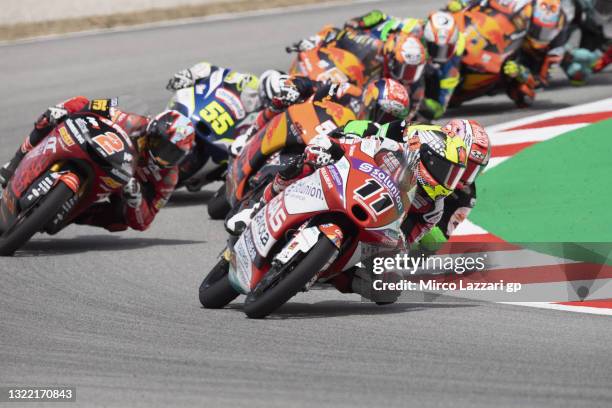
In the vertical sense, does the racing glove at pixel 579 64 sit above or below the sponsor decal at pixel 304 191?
below

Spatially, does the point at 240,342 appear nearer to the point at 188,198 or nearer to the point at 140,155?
the point at 140,155

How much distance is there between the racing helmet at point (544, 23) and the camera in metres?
15.6

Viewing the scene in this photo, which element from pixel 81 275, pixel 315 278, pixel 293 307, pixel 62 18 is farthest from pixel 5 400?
pixel 62 18

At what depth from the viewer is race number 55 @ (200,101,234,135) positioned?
40.4ft

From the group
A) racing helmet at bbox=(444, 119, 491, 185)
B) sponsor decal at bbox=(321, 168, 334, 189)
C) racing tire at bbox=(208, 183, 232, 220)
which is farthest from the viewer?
racing tire at bbox=(208, 183, 232, 220)

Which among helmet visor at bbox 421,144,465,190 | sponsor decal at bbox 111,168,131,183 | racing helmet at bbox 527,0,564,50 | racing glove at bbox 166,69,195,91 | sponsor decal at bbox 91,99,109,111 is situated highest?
helmet visor at bbox 421,144,465,190

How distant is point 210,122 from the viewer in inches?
485

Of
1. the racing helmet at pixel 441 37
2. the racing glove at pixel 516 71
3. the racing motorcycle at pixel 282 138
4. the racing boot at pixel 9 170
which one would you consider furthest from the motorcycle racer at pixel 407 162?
the racing glove at pixel 516 71

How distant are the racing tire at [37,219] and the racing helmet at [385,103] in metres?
2.22

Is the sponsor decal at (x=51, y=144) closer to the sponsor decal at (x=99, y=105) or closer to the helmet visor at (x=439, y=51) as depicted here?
the sponsor decal at (x=99, y=105)

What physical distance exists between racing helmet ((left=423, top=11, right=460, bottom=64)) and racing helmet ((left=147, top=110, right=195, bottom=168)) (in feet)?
14.1

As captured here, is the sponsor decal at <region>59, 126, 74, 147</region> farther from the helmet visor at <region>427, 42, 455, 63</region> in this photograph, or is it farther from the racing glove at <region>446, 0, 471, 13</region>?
the racing glove at <region>446, 0, 471, 13</region>

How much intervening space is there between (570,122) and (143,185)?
5.43m

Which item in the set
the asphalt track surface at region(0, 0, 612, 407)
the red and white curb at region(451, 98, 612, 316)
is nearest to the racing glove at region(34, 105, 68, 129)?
the asphalt track surface at region(0, 0, 612, 407)
